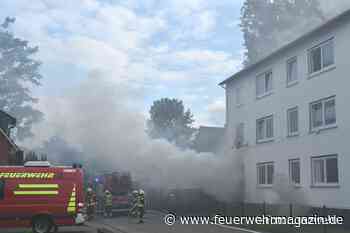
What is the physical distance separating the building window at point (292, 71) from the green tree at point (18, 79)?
32.9 metres

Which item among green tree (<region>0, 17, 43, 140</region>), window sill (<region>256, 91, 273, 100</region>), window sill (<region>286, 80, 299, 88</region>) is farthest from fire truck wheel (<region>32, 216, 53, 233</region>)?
green tree (<region>0, 17, 43, 140</region>)

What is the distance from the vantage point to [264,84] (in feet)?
92.4

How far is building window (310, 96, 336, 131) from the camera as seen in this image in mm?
21438

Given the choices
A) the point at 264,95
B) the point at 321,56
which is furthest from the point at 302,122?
the point at 264,95

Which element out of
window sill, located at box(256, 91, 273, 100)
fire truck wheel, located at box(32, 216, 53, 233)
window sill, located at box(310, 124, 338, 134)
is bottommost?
fire truck wheel, located at box(32, 216, 53, 233)

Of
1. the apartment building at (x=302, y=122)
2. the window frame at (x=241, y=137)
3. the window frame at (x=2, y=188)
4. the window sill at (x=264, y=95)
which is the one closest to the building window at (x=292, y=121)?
the apartment building at (x=302, y=122)

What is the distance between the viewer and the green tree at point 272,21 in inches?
1969

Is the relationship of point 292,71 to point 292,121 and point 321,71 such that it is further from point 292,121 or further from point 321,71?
point 321,71

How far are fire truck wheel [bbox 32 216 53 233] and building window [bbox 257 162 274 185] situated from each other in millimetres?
13390

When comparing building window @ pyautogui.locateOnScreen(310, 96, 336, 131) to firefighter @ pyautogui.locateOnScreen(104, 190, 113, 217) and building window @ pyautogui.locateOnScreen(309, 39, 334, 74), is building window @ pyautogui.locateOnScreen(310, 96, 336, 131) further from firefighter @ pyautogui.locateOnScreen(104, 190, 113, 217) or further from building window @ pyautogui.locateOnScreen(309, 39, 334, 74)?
firefighter @ pyautogui.locateOnScreen(104, 190, 113, 217)

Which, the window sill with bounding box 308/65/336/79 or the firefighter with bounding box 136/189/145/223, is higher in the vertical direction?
the window sill with bounding box 308/65/336/79

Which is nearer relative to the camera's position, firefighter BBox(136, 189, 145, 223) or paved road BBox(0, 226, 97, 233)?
paved road BBox(0, 226, 97, 233)

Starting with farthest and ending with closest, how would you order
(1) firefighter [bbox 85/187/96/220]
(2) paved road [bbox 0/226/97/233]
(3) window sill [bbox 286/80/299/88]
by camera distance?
1. (1) firefighter [bbox 85/187/96/220]
2. (3) window sill [bbox 286/80/299/88]
3. (2) paved road [bbox 0/226/97/233]

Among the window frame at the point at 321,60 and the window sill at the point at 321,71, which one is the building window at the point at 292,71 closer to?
the window frame at the point at 321,60
